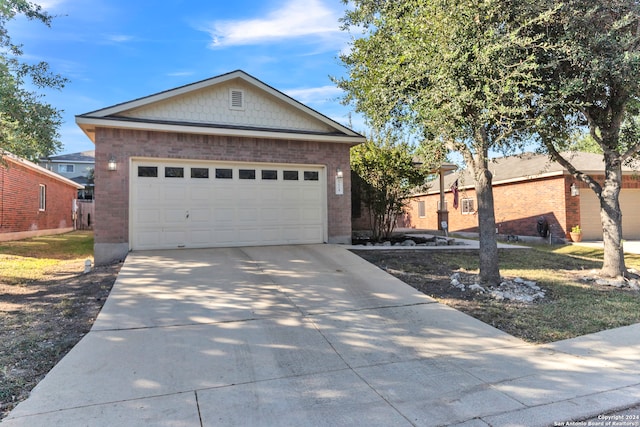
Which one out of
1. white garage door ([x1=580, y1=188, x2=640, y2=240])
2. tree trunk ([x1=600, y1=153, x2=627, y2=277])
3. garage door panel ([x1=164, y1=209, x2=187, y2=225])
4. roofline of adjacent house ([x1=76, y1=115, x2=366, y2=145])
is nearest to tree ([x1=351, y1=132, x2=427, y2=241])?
roofline of adjacent house ([x1=76, y1=115, x2=366, y2=145])

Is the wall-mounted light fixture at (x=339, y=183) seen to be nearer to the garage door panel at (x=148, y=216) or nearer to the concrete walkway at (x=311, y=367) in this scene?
the garage door panel at (x=148, y=216)

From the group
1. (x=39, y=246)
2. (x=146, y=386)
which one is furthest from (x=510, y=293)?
(x=39, y=246)

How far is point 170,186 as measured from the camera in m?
10.1

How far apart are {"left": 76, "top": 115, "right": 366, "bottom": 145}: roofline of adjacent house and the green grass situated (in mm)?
3657

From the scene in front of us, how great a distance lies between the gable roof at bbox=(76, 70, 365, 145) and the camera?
9.64 meters

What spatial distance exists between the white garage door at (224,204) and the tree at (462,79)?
3955 millimetres

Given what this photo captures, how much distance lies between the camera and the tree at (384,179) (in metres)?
12.7

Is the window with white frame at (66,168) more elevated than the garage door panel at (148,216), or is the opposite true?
the window with white frame at (66,168)

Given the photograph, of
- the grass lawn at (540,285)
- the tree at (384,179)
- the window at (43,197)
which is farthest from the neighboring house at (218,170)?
the window at (43,197)

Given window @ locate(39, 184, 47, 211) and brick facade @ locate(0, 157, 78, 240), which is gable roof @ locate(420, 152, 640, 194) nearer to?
brick facade @ locate(0, 157, 78, 240)

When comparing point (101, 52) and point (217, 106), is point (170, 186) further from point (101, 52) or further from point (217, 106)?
point (101, 52)

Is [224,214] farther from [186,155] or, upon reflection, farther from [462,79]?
[462,79]

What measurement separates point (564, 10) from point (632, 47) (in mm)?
1615

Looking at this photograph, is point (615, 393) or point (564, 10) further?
point (564, 10)
